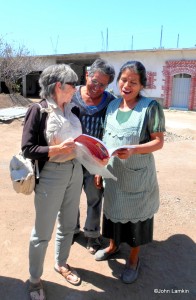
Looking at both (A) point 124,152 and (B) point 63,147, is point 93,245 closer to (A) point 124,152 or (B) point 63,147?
(A) point 124,152

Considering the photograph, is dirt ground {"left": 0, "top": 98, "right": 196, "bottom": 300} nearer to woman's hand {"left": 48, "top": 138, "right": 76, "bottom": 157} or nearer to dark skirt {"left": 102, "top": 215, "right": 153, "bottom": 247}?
dark skirt {"left": 102, "top": 215, "right": 153, "bottom": 247}

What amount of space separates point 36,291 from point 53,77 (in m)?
1.60

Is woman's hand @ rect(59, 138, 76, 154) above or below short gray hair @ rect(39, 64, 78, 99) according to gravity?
below

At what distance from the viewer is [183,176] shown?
546 cm

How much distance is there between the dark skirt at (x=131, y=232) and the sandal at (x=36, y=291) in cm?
71

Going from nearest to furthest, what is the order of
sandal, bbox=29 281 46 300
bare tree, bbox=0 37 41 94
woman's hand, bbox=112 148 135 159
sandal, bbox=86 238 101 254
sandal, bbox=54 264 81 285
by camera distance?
woman's hand, bbox=112 148 135 159 → sandal, bbox=29 281 46 300 → sandal, bbox=54 264 81 285 → sandal, bbox=86 238 101 254 → bare tree, bbox=0 37 41 94

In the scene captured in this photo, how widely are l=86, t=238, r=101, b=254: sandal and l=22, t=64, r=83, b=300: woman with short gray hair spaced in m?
0.63

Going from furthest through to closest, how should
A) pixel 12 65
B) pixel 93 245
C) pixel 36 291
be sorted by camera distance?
pixel 12 65 < pixel 93 245 < pixel 36 291

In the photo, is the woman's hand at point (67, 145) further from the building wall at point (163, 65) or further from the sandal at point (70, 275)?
the building wall at point (163, 65)

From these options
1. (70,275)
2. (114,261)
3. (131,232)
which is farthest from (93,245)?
(131,232)

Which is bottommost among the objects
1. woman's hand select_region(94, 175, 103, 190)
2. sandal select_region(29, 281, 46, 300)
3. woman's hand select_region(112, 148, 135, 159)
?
sandal select_region(29, 281, 46, 300)

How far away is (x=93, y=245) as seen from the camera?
9.96 ft

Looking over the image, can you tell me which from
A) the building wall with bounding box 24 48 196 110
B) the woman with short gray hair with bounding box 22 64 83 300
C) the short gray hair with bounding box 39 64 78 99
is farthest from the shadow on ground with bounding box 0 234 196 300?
the building wall with bounding box 24 48 196 110

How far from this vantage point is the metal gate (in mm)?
18297
